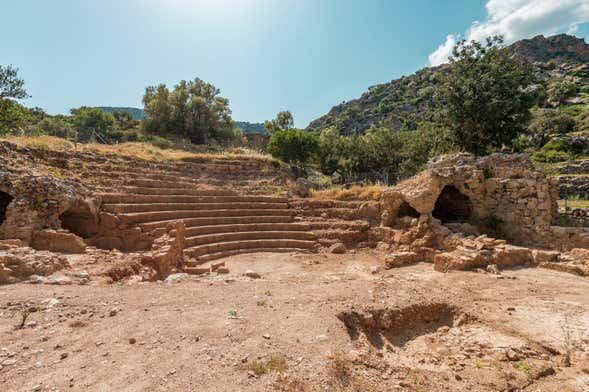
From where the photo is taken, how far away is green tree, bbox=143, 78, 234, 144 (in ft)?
96.0

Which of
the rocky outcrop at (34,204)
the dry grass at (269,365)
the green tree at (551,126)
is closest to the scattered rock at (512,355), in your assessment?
the dry grass at (269,365)

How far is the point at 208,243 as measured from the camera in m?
9.70

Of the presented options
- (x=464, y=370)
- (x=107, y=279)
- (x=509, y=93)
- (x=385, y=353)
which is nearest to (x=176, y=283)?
(x=107, y=279)

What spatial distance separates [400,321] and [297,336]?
1949 mm

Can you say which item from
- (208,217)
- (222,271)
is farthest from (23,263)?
(208,217)

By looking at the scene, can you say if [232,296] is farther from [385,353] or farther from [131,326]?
[385,353]

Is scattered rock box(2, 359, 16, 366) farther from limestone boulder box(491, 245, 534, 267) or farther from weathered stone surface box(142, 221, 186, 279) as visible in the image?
limestone boulder box(491, 245, 534, 267)

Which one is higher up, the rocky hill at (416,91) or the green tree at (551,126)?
the rocky hill at (416,91)

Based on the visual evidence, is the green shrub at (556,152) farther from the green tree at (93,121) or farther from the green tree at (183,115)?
the green tree at (93,121)

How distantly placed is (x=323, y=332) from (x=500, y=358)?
228 centimetres

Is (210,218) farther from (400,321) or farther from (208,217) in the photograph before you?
(400,321)

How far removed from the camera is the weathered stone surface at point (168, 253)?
273 inches

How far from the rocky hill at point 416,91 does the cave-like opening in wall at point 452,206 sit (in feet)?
172

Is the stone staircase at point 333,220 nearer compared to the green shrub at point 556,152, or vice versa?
the stone staircase at point 333,220
